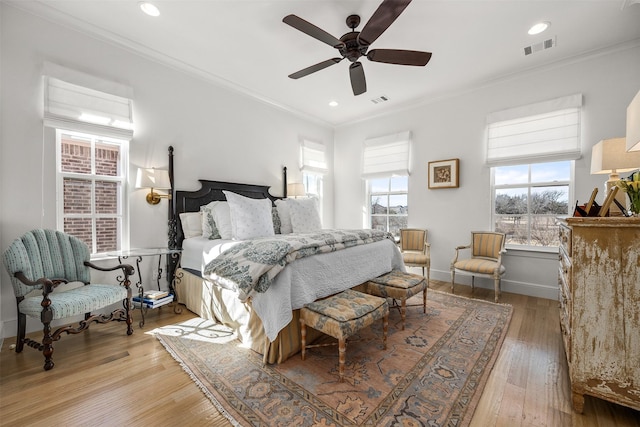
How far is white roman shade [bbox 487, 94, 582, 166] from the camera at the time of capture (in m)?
3.32

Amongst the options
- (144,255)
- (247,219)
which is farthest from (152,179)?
(247,219)

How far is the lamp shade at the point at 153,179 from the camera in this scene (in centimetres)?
294

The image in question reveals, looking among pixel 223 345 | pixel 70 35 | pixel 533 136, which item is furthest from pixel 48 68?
pixel 533 136

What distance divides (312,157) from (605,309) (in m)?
4.50

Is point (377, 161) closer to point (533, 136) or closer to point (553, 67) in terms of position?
point (533, 136)

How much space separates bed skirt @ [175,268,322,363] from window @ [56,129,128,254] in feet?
3.22

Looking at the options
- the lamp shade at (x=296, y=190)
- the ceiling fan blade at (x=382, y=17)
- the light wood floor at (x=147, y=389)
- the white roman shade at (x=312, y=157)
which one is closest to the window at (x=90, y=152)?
the light wood floor at (x=147, y=389)

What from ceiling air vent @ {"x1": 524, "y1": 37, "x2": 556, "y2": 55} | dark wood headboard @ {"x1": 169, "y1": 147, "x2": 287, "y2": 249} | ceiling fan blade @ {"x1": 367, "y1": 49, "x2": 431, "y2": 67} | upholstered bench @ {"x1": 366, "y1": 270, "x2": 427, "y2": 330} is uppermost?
ceiling air vent @ {"x1": 524, "y1": 37, "x2": 556, "y2": 55}

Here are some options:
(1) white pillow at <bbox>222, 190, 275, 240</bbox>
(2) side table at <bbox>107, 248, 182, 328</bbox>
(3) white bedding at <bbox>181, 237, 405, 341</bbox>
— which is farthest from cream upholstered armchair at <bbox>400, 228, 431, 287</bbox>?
(2) side table at <bbox>107, 248, 182, 328</bbox>

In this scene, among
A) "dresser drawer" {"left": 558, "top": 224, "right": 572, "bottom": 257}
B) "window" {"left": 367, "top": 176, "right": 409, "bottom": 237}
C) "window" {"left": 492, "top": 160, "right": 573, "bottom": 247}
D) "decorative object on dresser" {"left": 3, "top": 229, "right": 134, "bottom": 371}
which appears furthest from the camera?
"window" {"left": 367, "top": 176, "right": 409, "bottom": 237}

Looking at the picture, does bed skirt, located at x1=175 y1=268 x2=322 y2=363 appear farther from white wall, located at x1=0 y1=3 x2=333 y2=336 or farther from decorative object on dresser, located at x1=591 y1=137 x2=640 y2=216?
decorative object on dresser, located at x1=591 y1=137 x2=640 y2=216

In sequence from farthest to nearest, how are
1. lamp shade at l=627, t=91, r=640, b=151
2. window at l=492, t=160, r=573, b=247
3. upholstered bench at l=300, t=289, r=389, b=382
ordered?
window at l=492, t=160, r=573, b=247 < upholstered bench at l=300, t=289, r=389, b=382 < lamp shade at l=627, t=91, r=640, b=151

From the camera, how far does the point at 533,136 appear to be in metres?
3.58

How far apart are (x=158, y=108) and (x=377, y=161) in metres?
3.55
